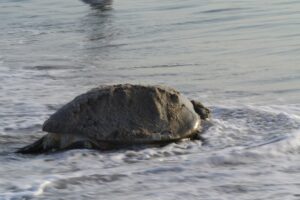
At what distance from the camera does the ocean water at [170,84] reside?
479 cm

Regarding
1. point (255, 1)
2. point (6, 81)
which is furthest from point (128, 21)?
point (6, 81)

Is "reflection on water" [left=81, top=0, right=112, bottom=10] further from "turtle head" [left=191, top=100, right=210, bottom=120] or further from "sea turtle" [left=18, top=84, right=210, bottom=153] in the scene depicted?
"sea turtle" [left=18, top=84, right=210, bottom=153]

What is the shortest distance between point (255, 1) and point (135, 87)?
38.7 ft

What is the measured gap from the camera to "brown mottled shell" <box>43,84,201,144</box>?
19.1 ft

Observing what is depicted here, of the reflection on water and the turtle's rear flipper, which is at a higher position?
the reflection on water

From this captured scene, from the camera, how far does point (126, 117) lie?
595 cm

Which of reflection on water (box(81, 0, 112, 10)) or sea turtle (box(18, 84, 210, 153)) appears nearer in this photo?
sea turtle (box(18, 84, 210, 153))

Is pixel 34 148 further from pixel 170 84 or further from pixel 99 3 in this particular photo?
pixel 99 3

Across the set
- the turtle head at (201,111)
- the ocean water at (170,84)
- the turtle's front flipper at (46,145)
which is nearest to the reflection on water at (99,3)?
the ocean water at (170,84)

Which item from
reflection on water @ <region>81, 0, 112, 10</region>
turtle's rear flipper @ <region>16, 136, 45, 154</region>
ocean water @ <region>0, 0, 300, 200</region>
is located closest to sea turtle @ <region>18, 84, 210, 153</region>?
turtle's rear flipper @ <region>16, 136, 45, 154</region>

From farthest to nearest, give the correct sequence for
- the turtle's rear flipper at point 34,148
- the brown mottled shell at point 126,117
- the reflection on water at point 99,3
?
the reflection on water at point 99,3 < the brown mottled shell at point 126,117 < the turtle's rear flipper at point 34,148

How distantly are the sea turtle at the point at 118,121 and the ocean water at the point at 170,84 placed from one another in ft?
0.50

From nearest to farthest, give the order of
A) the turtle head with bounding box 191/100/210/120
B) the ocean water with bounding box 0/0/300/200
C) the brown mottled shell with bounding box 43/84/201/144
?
the ocean water with bounding box 0/0/300/200
the brown mottled shell with bounding box 43/84/201/144
the turtle head with bounding box 191/100/210/120

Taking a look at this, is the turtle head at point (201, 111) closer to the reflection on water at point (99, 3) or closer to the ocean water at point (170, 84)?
the ocean water at point (170, 84)
